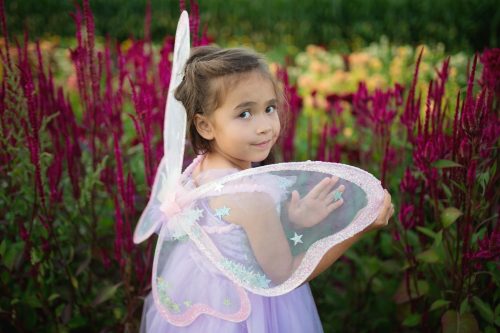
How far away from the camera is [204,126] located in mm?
1518

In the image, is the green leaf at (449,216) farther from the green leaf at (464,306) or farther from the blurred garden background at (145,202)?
the green leaf at (464,306)

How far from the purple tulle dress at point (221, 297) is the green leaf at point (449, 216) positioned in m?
0.46

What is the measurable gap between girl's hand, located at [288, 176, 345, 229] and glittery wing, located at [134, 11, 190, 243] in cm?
37

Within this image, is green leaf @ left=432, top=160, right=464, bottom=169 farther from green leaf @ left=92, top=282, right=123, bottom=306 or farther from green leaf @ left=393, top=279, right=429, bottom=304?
green leaf @ left=92, top=282, right=123, bottom=306

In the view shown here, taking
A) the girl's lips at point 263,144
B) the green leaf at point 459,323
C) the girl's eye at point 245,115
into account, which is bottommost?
the green leaf at point 459,323

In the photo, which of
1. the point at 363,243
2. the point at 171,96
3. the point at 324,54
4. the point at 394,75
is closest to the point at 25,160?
the point at 171,96

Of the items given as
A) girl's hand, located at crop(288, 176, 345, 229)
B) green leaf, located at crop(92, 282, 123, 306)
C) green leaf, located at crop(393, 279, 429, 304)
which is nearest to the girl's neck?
girl's hand, located at crop(288, 176, 345, 229)

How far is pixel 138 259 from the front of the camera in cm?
187

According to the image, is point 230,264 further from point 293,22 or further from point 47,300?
point 293,22

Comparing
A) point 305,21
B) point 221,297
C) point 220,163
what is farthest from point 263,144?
point 305,21

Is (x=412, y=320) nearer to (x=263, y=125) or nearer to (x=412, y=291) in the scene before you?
(x=412, y=291)

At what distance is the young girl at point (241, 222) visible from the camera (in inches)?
53.4

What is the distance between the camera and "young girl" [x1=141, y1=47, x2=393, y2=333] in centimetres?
136

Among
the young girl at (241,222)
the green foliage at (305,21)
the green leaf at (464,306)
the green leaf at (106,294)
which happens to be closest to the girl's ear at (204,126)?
the young girl at (241,222)
